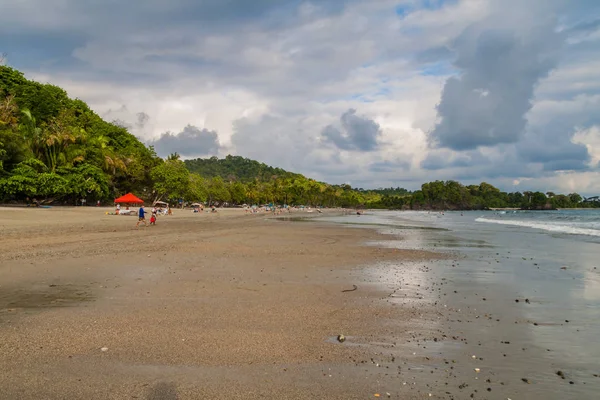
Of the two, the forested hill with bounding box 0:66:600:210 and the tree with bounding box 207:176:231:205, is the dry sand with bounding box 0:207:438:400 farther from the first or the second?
the tree with bounding box 207:176:231:205

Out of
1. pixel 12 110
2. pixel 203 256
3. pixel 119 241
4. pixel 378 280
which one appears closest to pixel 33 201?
pixel 12 110

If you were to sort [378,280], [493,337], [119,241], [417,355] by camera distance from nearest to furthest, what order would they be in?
[417,355], [493,337], [378,280], [119,241]

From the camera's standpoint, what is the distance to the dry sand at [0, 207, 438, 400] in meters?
4.66

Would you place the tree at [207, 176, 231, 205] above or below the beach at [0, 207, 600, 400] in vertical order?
above

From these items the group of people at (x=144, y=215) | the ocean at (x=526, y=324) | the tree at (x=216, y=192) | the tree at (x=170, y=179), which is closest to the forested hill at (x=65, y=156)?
the tree at (x=170, y=179)

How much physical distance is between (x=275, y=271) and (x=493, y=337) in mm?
7243

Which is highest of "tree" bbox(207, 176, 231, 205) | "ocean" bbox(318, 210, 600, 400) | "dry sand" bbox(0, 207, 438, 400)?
"tree" bbox(207, 176, 231, 205)

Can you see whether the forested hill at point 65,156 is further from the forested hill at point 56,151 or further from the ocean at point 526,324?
the ocean at point 526,324

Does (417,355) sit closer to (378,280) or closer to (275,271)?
(378,280)

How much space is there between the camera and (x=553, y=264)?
15.9 metres

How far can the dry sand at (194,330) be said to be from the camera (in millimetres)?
4656

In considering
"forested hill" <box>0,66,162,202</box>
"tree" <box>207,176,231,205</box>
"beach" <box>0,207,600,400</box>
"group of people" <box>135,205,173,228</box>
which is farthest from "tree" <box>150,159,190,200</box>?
"beach" <box>0,207,600,400</box>

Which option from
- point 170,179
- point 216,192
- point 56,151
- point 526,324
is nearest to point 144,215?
point 56,151

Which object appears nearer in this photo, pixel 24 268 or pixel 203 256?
pixel 24 268
